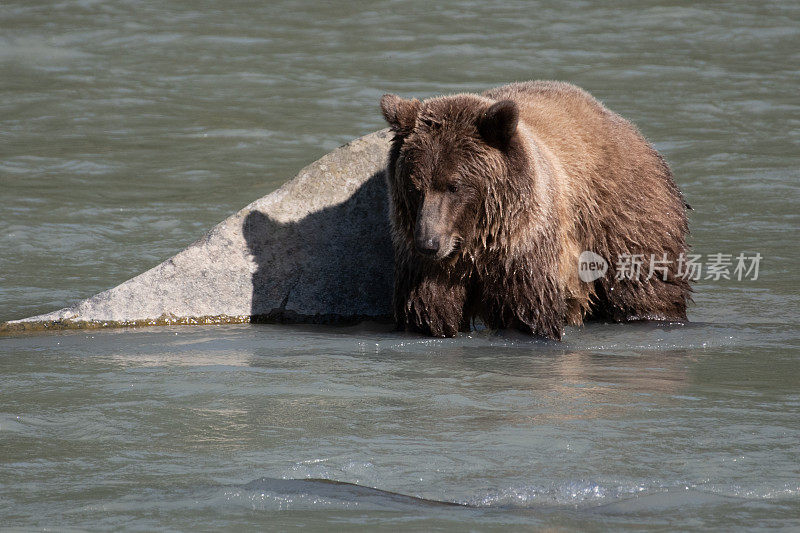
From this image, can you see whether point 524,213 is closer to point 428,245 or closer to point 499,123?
point 499,123

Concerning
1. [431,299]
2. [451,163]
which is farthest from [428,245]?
[431,299]

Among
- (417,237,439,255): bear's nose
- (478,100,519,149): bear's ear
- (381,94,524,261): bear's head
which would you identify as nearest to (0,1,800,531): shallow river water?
(417,237,439,255): bear's nose

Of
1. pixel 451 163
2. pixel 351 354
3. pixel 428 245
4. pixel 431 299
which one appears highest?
pixel 451 163

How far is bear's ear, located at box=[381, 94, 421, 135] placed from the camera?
7211 mm

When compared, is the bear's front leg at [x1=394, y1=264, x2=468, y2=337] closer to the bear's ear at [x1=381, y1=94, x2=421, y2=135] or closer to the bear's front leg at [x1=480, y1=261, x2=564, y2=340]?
the bear's front leg at [x1=480, y1=261, x2=564, y2=340]

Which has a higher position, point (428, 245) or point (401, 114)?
point (401, 114)

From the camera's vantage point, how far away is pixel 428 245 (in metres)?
6.94

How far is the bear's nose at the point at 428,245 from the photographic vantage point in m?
6.94

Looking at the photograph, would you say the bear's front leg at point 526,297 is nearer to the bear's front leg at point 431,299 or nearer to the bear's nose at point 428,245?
the bear's front leg at point 431,299

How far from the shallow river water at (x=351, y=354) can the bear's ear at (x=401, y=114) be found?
1328mm

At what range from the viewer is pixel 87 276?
9.29m

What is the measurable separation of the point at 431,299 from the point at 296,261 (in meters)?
1.30

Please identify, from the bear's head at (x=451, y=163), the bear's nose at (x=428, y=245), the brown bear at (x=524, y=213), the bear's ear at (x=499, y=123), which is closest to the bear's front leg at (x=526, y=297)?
the brown bear at (x=524, y=213)

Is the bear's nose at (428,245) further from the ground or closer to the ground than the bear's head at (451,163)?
closer to the ground
